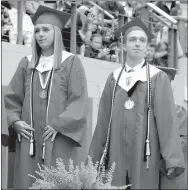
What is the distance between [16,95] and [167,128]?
1445 millimetres

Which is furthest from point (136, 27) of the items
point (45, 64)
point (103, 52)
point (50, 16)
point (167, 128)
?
point (103, 52)

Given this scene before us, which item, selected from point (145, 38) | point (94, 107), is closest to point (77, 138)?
point (145, 38)

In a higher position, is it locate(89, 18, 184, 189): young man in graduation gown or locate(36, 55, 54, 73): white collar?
locate(36, 55, 54, 73): white collar

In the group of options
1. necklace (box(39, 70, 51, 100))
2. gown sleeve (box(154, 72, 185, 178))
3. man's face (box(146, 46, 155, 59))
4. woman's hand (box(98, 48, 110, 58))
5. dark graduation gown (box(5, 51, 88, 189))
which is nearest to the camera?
gown sleeve (box(154, 72, 185, 178))

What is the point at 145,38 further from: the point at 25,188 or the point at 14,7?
the point at 14,7

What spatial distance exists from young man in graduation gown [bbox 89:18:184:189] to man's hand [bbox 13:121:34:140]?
25.3 inches

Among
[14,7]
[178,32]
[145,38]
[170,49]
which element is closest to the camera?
[145,38]

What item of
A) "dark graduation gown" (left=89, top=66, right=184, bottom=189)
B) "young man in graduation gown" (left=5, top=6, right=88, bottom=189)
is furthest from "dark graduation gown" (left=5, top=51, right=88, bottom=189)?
"dark graduation gown" (left=89, top=66, right=184, bottom=189)

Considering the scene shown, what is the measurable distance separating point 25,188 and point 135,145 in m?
1.08

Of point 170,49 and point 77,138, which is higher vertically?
point 170,49

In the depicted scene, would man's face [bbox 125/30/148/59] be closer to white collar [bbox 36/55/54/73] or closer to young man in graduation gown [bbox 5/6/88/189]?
young man in graduation gown [bbox 5/6/88/189]

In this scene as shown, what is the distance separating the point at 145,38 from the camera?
19.3 feet

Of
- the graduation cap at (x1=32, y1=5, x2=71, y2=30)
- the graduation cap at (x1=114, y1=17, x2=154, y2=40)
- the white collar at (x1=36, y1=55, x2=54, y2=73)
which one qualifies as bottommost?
the white collar at (x1=36, y1=55, x2=54, y2=73)

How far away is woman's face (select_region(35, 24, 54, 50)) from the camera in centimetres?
565
